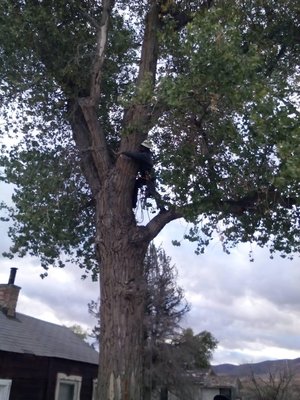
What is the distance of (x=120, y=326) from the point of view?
28.1ft

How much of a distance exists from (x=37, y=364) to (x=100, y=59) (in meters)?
11.8

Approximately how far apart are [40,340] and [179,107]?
1365 centimetres

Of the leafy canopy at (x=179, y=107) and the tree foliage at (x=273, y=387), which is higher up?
the leafy canopy at (x=179, y=107)

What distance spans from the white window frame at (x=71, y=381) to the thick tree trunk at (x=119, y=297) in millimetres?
11483

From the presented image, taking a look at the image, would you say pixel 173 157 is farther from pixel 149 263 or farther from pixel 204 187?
pixel 149 263

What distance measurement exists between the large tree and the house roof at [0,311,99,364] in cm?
577

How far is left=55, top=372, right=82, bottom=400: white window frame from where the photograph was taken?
62.6 feet

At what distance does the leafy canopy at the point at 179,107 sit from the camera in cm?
873

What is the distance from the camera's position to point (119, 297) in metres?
8.76

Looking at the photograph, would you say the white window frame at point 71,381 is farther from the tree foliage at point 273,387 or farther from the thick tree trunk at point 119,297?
the thick tree trunk at point 119,297

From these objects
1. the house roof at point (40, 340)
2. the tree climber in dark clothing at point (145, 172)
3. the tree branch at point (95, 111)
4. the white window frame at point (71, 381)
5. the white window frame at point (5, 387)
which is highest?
the tree branch at point (95, 111)

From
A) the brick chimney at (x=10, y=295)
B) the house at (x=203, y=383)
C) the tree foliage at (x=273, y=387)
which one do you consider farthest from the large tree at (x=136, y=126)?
the house at (x=203, y=383)

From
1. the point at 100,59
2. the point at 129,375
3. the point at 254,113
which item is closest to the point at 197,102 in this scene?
the point at 254,113

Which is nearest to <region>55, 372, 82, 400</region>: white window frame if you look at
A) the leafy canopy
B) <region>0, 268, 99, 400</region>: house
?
<region>0, 268, 99, 400</region>: house
